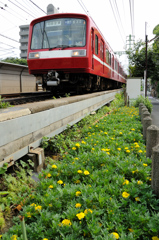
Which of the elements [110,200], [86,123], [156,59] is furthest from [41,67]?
[156,59]

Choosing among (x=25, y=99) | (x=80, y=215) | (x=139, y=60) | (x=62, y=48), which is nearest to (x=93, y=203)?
(x=80, y=215)

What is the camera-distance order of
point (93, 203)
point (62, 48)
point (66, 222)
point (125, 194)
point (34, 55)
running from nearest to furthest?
point (66, 222) → point (93, 203) → point (125, 194) → point (62, 48) → point (34, 55)

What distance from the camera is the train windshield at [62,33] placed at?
24.5ft

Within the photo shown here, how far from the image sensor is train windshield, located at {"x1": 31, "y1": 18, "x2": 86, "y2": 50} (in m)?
7.46

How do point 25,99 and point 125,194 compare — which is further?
point 25,99

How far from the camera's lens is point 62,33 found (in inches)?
297

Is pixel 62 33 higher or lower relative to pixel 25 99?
higher

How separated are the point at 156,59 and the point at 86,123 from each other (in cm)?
2326

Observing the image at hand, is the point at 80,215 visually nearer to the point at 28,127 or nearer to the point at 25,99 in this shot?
the point at 28,127

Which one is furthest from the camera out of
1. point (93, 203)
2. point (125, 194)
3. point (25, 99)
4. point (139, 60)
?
point (139, 60)

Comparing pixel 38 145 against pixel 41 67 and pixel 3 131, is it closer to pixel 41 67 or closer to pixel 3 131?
pixel 3 131

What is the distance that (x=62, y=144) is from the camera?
400cm

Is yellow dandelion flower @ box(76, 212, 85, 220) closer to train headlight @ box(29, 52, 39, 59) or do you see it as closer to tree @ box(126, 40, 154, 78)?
train headlight @ box(29, 52, 39, 59)

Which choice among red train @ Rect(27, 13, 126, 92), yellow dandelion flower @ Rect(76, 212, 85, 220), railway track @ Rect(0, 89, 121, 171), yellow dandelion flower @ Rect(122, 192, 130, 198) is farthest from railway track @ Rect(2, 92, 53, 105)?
yellow dandelion flower @ Rect(76, 212, 85, 220)
